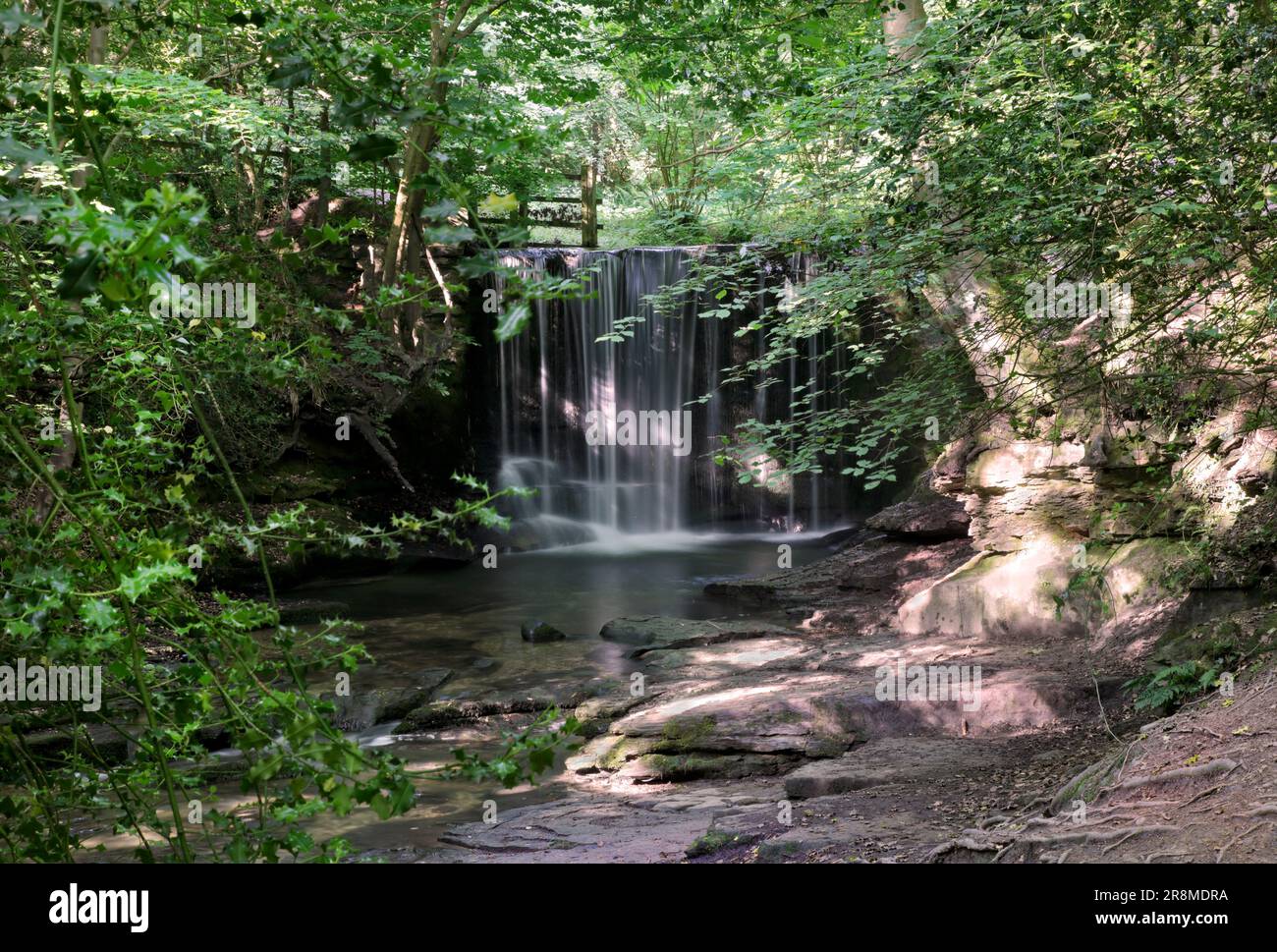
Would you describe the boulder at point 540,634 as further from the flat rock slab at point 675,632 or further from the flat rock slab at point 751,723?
the flat rock slab at point 751,723

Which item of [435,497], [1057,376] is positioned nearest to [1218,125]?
[1057,376]

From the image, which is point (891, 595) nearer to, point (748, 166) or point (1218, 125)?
point (748, 166)

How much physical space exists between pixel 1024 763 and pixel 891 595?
6002 millimetres

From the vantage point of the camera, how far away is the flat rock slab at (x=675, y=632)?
1100cm

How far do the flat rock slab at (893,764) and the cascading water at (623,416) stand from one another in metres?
12.4

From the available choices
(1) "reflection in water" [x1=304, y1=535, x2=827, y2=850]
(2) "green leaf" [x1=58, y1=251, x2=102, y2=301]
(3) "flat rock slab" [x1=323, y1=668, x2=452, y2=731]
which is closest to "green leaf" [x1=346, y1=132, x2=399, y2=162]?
(2) "green leaf" [x1=58, y1=251, x2=102, y2=301]

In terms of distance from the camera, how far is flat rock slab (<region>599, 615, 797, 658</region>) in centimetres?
1100

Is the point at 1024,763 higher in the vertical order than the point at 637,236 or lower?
lower

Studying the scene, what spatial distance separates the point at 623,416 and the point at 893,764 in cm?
1380

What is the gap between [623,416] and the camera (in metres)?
19.7

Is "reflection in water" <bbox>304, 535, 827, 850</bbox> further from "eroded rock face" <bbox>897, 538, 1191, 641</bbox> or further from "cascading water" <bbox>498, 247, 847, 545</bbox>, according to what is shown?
"eroded rock face" <bbox>897, 538, 1191, 641</bbox>

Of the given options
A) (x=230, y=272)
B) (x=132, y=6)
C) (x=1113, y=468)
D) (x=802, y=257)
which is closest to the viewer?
(x=230, y=272)

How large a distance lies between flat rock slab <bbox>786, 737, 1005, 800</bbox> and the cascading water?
1237cm

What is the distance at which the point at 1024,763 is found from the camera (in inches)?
239
